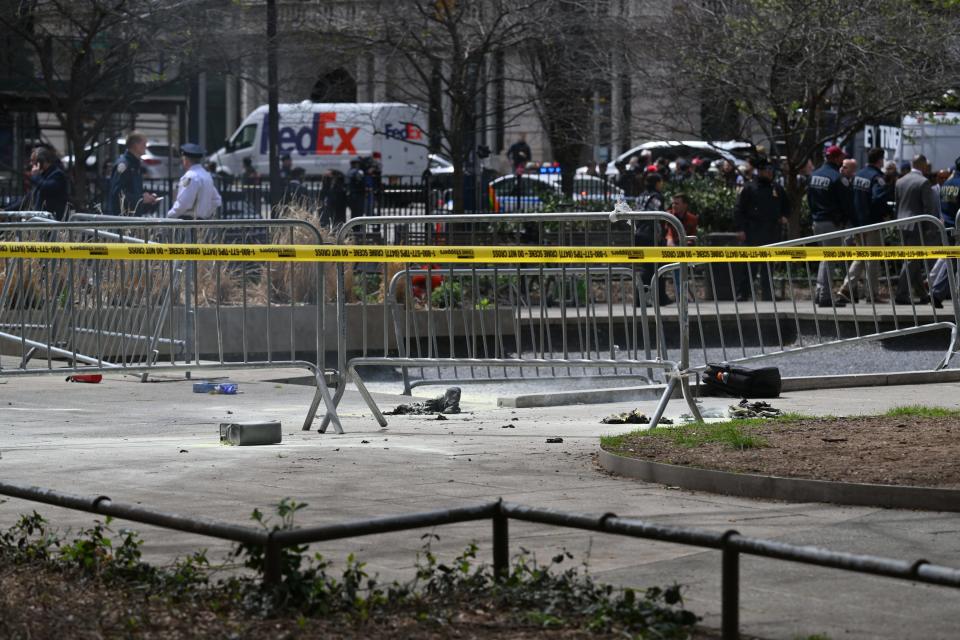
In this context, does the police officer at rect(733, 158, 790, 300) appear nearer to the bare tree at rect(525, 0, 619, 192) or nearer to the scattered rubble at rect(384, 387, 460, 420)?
the bare tree at rect(525, 0, 619, 192)

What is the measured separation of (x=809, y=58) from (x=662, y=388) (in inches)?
445

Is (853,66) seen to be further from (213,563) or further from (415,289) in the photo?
→ (213,563)

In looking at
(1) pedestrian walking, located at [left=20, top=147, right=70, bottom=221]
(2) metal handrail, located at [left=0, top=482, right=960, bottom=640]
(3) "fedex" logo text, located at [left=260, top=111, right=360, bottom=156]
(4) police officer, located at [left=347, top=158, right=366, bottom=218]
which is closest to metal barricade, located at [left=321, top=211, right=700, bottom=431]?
(2) metal handrail, located at [left=0, top=482, right=960, bottom=640]

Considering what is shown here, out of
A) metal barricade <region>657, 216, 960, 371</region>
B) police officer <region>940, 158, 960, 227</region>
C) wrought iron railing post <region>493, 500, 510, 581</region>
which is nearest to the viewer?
wrought iron railing post <region>493, 500, 510, 581</region>

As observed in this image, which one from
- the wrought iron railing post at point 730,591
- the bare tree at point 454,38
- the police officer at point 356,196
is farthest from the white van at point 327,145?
the wrought iron railing post at point 730,591

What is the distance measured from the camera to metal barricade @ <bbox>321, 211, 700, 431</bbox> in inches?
407

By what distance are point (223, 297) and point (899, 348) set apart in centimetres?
674

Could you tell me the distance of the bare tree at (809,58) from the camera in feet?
72.3

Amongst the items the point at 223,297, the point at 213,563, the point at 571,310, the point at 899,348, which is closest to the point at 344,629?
the point at 213,563

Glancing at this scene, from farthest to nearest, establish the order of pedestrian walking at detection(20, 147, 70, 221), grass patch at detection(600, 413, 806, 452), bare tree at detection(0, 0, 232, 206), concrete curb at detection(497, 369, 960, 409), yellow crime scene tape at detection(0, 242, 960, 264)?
1. bare tree at detection(0, 0, 232, 206)
2. pedestrian walking at detection(20, 147, 70, 221)
3. concrete curb at detection(497, 369, 960, 409)
4. yellow crime scene tape at detection(0, 242, 960, 264)
5. grass patch at detection(600, 413, 806, 452)

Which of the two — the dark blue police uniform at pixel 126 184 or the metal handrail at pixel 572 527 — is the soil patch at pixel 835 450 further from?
the dark blue police uniform at pixel 126 184

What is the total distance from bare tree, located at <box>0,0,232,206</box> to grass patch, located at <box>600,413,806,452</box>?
15605mm

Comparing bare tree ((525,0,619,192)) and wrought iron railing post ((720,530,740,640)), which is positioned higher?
bare tree ((525,0,619,192))

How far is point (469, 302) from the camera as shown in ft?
47.7
